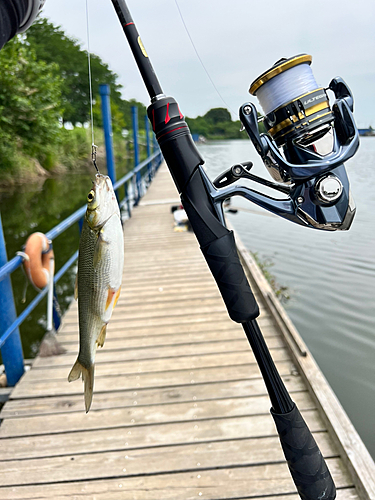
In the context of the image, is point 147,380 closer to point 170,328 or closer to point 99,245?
point 170,328

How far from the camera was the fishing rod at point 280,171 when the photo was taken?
1.10 m

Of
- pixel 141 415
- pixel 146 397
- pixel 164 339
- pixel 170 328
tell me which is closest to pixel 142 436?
pixel 141 415

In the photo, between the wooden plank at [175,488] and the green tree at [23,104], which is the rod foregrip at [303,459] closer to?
the wooden plank at [175,488]

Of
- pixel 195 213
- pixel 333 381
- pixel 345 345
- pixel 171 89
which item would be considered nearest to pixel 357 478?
pixel 195 213

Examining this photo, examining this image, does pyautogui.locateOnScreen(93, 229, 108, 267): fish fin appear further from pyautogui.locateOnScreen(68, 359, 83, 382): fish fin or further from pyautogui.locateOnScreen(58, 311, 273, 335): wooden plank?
pyautogui.locateOnScreen(58, 311, 273, 335): wooden plank

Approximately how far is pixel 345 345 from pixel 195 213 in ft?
12.9

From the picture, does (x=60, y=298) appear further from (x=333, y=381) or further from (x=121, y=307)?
(x=333, y=381)

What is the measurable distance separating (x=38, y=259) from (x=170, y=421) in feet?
4.81

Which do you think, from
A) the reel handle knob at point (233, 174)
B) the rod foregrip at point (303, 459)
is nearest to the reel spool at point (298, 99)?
the reel handle knob at point (233, 174)

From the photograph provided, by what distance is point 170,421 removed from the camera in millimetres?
2252

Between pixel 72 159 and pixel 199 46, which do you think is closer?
pixel 199 46

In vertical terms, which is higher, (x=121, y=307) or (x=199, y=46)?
(x=199, y=46)

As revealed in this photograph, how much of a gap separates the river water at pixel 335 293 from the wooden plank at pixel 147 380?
1.23 meters

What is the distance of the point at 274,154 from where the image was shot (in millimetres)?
1137
